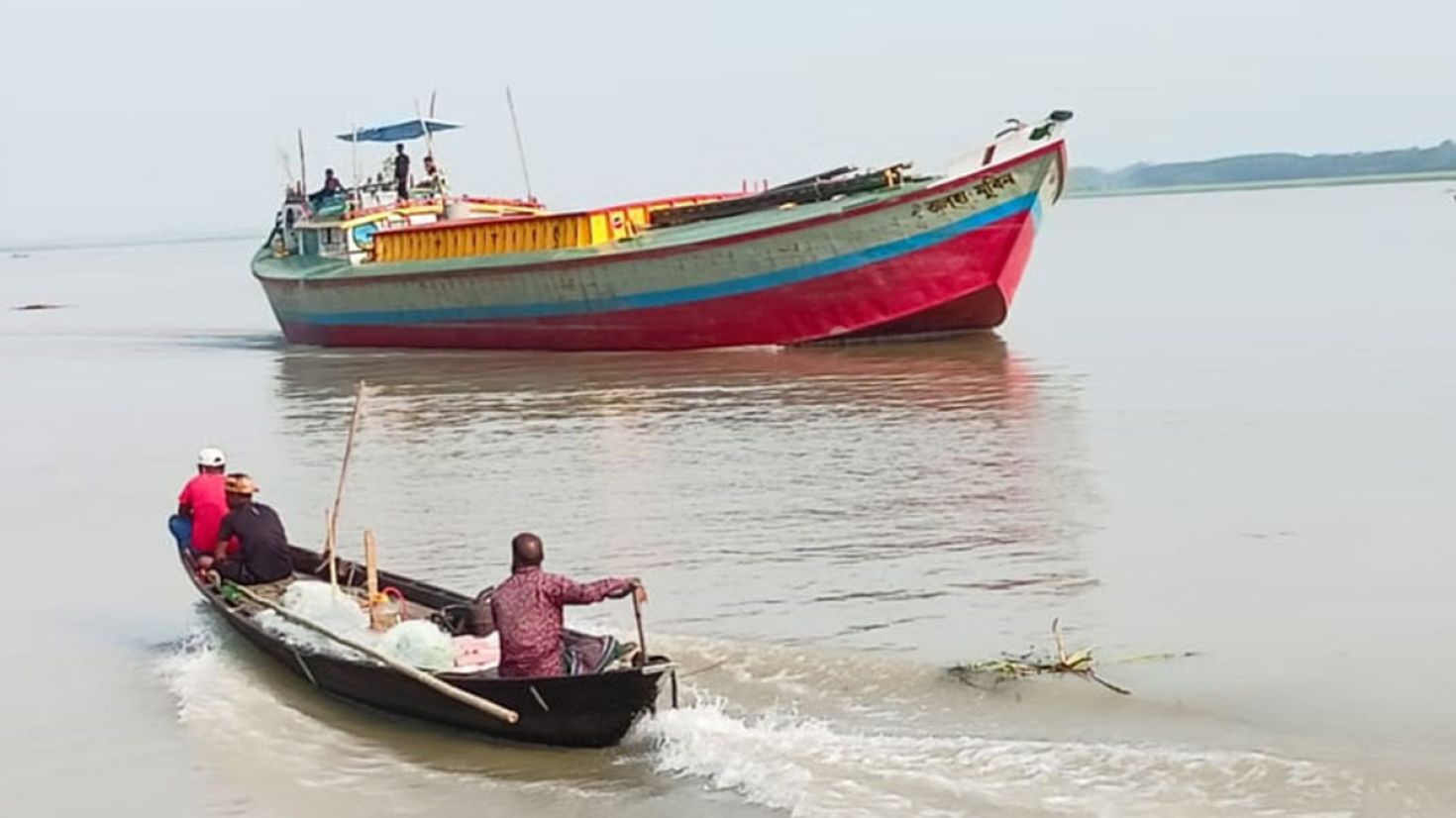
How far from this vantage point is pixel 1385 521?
13.7m

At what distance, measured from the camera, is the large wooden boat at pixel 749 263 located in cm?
2742

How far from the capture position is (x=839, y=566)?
13.1 m

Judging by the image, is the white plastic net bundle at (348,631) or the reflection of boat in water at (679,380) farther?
the reflection of boat in water at (679,380)

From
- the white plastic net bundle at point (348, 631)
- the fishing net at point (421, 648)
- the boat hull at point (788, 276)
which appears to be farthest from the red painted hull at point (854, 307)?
the fishing net at point (421, 648)

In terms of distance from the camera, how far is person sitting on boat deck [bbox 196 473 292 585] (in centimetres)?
1169

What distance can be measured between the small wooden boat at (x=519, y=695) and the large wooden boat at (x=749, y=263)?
18.1m

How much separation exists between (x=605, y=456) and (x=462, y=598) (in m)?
8.88

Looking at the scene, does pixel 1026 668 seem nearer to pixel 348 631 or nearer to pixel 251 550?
pixel 348 631

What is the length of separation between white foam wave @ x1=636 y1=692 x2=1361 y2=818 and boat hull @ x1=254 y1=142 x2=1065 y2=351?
18866 mm

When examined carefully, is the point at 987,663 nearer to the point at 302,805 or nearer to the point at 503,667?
the point at 503,667

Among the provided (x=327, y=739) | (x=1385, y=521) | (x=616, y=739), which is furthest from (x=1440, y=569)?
(x=327, y=739)

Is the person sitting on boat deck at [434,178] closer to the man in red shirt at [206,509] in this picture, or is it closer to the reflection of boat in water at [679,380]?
the reflection of boat in water at [679,380]

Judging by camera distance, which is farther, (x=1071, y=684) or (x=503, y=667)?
(x=1071, y=684)

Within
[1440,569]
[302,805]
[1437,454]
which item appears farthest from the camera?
[1437,454]
